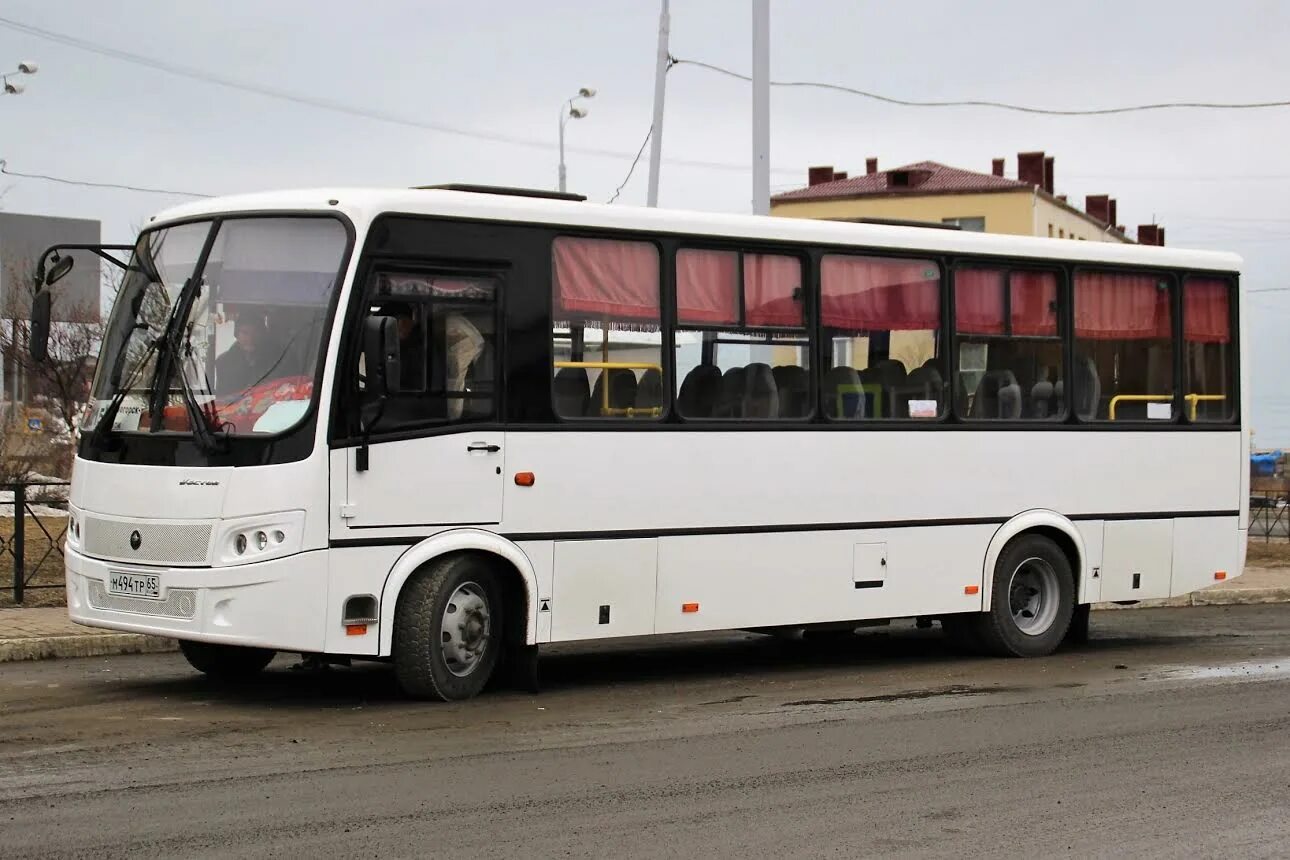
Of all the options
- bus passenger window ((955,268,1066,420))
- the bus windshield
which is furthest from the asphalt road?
bus passenger window ((955,268,1066,420))

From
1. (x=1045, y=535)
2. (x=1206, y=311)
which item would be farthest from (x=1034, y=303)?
(x=1206, y=311)

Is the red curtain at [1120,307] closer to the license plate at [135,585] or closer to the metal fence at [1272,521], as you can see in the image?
the license plate at [135,585]

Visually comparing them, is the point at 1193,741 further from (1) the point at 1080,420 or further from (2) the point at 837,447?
(1) the point at 1080,420

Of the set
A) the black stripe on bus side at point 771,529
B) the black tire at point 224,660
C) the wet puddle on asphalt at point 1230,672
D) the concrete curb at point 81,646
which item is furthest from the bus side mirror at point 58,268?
the wet puddle on asphalt at point 1230,672

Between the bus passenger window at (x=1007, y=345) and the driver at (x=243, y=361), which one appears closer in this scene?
the driver at (x=243, y=361)

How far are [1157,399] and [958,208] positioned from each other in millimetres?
66770

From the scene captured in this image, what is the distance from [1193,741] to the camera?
10133 mm

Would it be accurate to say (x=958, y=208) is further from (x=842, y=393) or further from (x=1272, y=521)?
(x=842, y=393)

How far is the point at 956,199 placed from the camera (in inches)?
3199

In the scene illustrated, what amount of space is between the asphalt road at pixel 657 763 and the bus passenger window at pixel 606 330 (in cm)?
199

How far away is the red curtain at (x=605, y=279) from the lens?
473 inches

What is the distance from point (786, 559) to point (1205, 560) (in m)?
4.72

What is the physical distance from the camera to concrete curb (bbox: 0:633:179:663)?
45.0 ft

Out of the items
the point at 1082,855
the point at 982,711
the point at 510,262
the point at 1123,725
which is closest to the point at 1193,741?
the point at 1123,725
